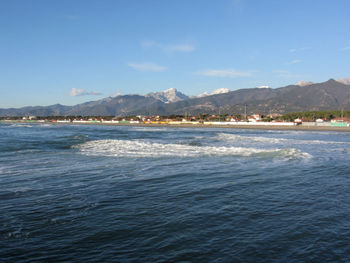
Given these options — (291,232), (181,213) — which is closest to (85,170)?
(181,213)

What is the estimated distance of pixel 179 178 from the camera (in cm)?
1376

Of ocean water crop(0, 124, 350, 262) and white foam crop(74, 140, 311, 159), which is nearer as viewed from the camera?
ocean water crop(0, 124, 350, 262)

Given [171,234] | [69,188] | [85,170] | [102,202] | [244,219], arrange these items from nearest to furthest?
1. [171,234]
2. [244,219]
3. [102,202]
4. [69,188]
5. [85,170]

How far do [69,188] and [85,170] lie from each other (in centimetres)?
422

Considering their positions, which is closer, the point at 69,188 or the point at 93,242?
the point at 93,242

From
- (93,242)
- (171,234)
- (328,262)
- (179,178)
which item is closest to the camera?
(328,262)

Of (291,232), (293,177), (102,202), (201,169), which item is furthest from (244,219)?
(201,169)

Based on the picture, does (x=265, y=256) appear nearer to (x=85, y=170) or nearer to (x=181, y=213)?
(x=181, y=213)

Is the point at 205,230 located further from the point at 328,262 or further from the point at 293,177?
the point at 293,177

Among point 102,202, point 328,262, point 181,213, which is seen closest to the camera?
point 328,262

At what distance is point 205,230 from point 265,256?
1.71 meters

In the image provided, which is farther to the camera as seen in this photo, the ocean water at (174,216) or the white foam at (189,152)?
the white foam at (189,152)

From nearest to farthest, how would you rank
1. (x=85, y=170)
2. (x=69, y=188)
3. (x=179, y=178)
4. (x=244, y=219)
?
(x=244, y=219) < (x=69, y=188) < (x=179, y=178) < (x=85, y=170)

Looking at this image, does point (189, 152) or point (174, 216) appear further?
point (189, 152)
